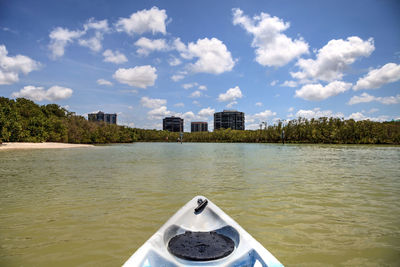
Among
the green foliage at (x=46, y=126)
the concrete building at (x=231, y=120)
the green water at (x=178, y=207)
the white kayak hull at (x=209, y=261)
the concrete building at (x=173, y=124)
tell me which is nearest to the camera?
the white kayak hull at (x=209, y=261)

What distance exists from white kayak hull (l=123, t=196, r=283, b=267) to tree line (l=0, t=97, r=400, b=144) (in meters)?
49.0

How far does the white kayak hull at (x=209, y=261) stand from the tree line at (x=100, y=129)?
161 ft

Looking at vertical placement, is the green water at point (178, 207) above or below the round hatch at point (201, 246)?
below

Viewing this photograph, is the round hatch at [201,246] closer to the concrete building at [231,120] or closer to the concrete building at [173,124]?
the concrete building at [231,120]

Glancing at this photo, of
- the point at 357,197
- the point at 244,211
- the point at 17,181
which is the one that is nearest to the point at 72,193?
the point at 17,181

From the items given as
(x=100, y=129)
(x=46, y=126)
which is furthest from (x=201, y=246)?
(x=100, y=129)

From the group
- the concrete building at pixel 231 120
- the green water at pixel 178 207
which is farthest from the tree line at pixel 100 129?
the concrete building at pixel 231 120

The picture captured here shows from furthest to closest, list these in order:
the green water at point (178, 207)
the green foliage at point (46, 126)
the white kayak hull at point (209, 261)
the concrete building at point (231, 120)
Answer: the concrete building at point (231, 120), the green foliage at point (46, 126), the green water at point (178, 207), the white kayak hull at point (209, 261)

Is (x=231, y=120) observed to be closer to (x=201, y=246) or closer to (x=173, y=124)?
(x=173, y=124)

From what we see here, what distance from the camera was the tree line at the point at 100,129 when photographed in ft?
158

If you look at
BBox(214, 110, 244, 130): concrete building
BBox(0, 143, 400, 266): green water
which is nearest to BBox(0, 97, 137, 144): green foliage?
BBox(0, 143, 400, 266): green water

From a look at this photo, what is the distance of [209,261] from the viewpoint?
2.67 meters

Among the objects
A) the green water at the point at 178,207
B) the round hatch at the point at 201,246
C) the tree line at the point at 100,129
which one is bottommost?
the green water at the point at 178,207

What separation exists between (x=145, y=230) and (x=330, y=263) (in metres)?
3.43
